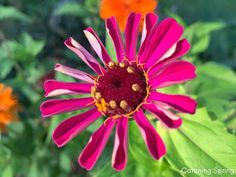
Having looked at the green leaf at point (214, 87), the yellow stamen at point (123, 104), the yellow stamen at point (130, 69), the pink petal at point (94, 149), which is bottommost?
the green leaf at point (214, 87)

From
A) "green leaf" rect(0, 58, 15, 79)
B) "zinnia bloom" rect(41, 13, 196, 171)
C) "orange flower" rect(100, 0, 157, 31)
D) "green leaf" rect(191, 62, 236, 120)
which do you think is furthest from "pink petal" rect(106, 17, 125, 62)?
"green leaf" rect(0, 58, 15, 79)

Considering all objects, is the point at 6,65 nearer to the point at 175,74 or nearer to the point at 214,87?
the point at 214,87

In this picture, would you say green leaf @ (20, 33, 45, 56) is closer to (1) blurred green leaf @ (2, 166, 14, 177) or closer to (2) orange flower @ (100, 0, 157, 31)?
(2) orange flower @ (100, 0, 157, 31)

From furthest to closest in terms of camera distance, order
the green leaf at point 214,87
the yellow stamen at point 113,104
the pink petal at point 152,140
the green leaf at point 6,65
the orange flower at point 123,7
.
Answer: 1. the green leaf at point 6,65
2. the orange flower at point 123,7
3. the green leaf at point 214,87
4. the yellow stamen at point 113,104
5. the pink petal at point 152,140

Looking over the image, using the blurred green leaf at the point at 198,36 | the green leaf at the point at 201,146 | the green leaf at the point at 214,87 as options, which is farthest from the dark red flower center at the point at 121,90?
the blurred green leaf at the point at 198,36

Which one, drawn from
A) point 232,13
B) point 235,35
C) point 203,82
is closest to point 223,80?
point 203,82

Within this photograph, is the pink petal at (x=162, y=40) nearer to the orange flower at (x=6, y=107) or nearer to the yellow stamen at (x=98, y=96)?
the yellow stamen at (x=98, y=96)
